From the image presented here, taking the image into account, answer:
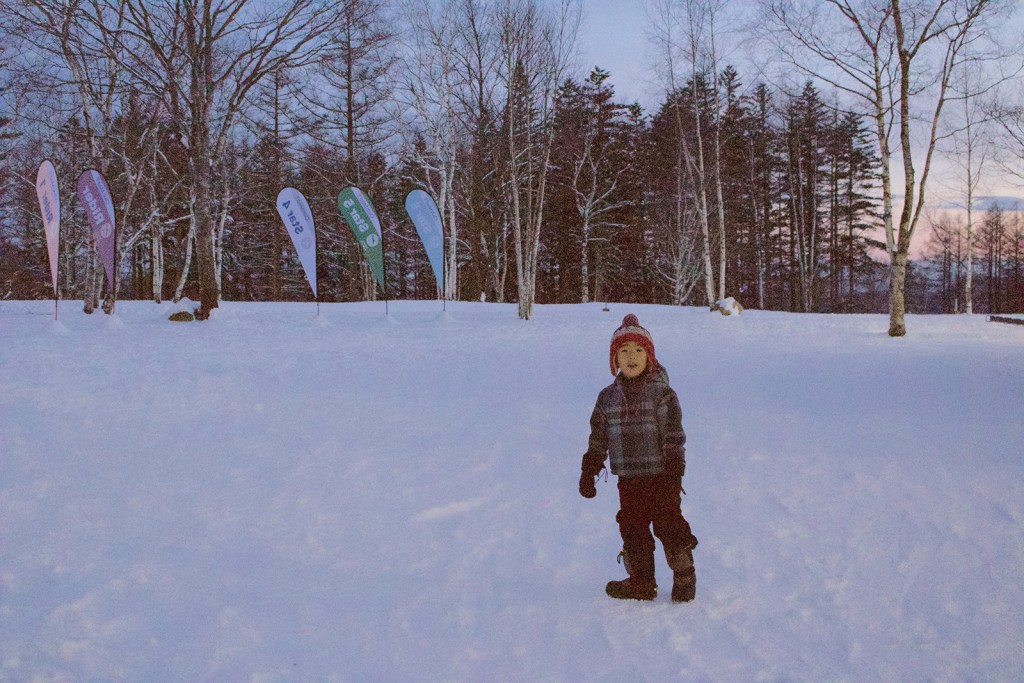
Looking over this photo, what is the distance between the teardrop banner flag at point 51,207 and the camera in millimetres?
12477

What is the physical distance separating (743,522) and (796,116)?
1527 inches

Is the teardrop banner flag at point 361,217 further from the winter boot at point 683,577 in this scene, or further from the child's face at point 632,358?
the winter boot at point 683,577

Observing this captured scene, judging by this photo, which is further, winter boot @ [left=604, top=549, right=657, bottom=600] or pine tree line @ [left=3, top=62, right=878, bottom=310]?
pine tree line @ [left=3, top=62, right=878, bottom=310]

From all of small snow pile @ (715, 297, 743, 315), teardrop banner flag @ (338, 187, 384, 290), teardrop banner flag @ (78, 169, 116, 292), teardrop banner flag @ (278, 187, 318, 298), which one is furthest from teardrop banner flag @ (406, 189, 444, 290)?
small snow pile @ (715, 297, 743, 315)

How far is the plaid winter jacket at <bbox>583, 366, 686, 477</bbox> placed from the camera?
324cm

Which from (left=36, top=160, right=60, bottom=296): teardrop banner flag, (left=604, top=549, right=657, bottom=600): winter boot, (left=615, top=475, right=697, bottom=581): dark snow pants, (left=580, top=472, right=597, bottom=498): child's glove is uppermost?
(left=36, top=160, right=60, bottom=296): teardrop banner flag

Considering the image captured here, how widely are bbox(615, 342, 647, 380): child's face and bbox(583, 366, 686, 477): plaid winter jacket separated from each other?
0.06 m

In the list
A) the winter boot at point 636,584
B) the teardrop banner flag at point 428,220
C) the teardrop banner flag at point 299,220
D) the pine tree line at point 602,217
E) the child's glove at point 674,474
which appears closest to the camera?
the child's glove at point 674,474

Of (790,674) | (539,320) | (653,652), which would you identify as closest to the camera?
(790,674)

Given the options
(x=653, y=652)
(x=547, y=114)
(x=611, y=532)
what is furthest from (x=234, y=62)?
(x=653, y=652)

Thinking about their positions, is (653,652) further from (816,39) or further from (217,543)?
(816,39)

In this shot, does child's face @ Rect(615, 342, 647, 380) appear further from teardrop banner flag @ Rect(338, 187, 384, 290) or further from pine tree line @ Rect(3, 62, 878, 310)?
pine tree line @ Rect(3, 62, 878, 310)

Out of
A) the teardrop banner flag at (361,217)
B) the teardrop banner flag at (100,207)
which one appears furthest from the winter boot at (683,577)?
the teardrop banner flag at (100,207)

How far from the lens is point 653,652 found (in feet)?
9.41
